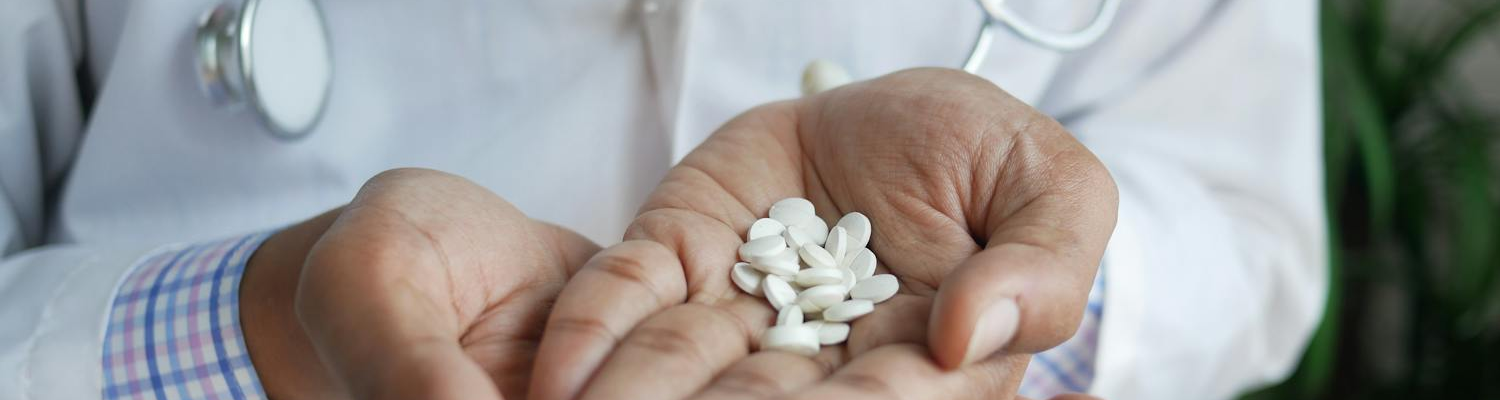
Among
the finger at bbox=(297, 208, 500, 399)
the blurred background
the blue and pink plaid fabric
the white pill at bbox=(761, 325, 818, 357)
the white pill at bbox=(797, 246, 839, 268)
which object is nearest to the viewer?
the finger at bbox=(297, 208, 500, 399)

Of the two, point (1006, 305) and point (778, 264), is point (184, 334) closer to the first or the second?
point (778, 264)

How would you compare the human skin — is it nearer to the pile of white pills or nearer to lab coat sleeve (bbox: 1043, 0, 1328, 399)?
the pile of white pills

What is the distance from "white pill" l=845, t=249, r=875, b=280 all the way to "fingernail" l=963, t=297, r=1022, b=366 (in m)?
0.14

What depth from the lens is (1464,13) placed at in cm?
153

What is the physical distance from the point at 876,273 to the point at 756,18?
0.33 metres

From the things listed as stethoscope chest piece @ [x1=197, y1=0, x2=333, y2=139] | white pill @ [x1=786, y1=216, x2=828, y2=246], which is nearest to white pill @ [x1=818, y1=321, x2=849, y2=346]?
white pill @ [x1=786, y1=216, x2=828, y2=246]

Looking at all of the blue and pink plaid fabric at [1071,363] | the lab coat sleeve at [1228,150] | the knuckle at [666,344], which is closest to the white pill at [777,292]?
the knuckle at [666,344]

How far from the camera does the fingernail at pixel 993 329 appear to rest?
47cm

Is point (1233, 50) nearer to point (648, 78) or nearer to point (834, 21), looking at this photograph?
point (834, 21)

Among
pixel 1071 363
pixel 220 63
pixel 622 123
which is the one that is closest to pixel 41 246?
pixel 220 63

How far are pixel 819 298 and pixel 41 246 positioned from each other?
0.68m

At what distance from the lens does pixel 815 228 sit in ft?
2.18

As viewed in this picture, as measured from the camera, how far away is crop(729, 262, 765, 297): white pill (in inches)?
23.5

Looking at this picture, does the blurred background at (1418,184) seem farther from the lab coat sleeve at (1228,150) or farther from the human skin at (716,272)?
the human skin at (716,272)
